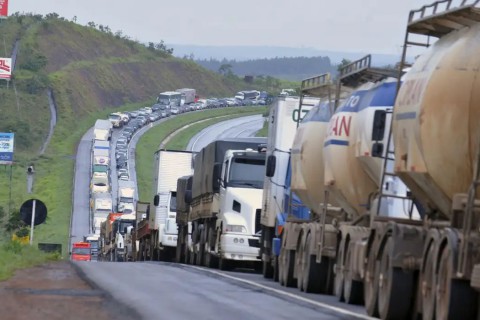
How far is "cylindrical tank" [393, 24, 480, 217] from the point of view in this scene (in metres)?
16.2

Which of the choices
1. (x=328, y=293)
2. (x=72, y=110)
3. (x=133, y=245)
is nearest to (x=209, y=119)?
(x=72, y=110)

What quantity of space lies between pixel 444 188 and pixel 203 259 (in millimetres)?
25466

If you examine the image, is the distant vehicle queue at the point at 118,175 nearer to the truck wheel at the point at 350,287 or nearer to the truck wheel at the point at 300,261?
the truck wheel at the point at 300,261

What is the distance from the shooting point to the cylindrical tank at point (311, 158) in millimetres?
26875

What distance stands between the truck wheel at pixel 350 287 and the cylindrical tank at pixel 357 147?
90 cm

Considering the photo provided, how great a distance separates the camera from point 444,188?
17000 mm

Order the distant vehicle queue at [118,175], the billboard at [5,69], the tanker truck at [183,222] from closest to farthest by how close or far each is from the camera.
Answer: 1. the tanker truck at [183,222]
2. the distant vehicle queue at [118,175]
3. the billboard at [5,69]

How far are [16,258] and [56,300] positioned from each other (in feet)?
56.9

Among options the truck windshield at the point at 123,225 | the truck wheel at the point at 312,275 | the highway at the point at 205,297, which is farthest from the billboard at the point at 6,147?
the truck wheel at the point at 312,275

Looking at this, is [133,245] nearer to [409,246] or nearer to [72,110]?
[409,246]

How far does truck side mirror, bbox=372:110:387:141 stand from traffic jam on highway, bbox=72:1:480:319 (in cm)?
2

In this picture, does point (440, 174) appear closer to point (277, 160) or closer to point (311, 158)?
point (311, 158)

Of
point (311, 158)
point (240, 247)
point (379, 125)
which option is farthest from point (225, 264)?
point (379, 125)

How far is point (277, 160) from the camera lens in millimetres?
32406
